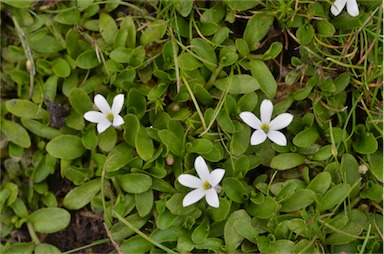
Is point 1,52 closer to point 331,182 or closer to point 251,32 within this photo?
point 251,32

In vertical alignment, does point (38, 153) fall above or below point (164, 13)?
below

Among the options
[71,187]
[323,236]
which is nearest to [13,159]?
[71,187]

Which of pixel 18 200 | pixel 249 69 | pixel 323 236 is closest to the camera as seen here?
pixel 323 236

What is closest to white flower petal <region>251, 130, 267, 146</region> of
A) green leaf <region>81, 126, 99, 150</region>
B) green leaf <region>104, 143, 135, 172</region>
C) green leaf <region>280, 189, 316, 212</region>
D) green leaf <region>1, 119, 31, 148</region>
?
green leaf <region>280, 189, 316, 212</region>

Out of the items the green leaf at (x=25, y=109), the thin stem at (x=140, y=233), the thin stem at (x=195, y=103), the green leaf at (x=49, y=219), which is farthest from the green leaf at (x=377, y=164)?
the green leaf at (x=25, y=109)

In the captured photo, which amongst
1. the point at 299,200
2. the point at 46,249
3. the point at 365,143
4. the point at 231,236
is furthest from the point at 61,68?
the point at 365,143

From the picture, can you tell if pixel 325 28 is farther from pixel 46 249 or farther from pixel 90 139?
pixel 46 249

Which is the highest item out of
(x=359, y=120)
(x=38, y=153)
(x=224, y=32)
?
(x=224, y=32)
